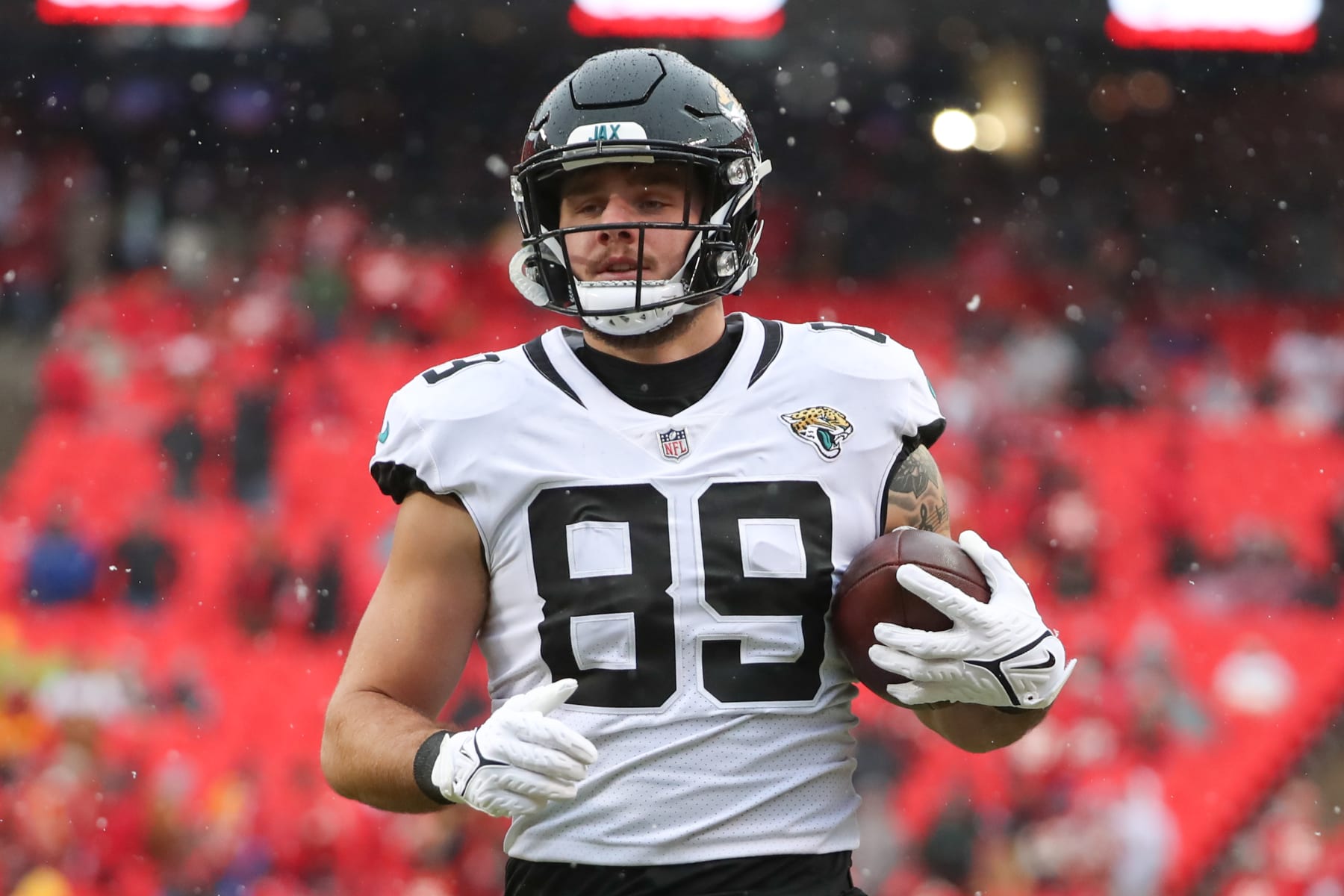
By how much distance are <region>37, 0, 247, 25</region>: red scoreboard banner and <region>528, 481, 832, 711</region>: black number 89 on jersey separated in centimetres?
671

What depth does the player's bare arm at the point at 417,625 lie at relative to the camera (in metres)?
2.01

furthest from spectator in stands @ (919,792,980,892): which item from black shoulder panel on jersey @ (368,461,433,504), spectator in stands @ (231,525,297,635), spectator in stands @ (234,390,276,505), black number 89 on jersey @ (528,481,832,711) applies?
black shoulder panel on jersey @ (368,461,433,504)

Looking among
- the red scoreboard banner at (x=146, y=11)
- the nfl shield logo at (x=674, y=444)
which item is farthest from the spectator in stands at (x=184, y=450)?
the nfl shield logo at (x=674, y=444)

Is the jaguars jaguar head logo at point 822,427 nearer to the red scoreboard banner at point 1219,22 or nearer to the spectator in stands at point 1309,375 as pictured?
the red scoreboard banner at point 1219,22

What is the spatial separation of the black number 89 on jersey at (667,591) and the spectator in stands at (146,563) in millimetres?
6161

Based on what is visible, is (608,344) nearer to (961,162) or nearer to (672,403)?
(672,403)

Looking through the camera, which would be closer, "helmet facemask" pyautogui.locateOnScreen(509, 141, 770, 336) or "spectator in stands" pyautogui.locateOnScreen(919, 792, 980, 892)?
"helmet facemask" pyautogui.locateOnScreen(509, 141, 770, 336)

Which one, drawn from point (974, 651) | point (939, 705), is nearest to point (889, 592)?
point (974, 651)

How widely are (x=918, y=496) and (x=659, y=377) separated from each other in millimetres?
387

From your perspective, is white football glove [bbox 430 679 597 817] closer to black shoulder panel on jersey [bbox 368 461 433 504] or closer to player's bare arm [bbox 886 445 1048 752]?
black shoulder panel on jersey [bbox 368 461 433 504]

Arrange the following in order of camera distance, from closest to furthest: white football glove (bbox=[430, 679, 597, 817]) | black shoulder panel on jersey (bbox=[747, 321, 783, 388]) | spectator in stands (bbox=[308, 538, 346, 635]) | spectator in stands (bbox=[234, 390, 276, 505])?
1. white football glove (bbox=[430, 679, 597, 817])
2. black shoulder panel on jersey (bbox=[747, 321, 783, 388])
3. spectator in stands (bbox=[308, 538, 346, 635])
4. spectator in stands (bbox=[234, 390, 276, 505])

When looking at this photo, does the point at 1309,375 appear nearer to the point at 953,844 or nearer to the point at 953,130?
the point at 953,130

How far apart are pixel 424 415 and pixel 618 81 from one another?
56 cm

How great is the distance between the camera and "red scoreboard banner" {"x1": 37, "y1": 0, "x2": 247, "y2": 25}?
7941mm
